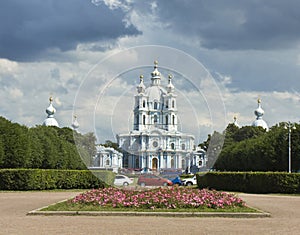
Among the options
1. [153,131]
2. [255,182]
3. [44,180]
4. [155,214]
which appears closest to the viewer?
[155,214]

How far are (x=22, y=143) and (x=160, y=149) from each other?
2905 cm

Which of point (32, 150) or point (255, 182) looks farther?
point (32, 150)

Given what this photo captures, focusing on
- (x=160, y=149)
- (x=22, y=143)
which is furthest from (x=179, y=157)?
(x=22, y=143)

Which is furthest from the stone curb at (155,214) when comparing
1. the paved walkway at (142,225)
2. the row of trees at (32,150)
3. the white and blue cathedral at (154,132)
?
the row of trees at (32,150)

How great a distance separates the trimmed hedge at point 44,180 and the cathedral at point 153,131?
15131 millimetres

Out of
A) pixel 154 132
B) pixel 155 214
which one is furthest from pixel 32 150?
pixel 155 214

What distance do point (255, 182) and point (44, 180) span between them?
54.3ft

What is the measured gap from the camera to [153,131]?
24.2 m

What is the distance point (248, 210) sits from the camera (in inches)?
842

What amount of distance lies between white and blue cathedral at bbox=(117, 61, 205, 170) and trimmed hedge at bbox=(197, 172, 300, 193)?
681 inches

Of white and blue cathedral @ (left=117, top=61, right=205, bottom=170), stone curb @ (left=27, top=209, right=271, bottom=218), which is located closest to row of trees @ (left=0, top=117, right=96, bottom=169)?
white and blue cathedral @ (left=117, top=61, right=205, bottom=170)

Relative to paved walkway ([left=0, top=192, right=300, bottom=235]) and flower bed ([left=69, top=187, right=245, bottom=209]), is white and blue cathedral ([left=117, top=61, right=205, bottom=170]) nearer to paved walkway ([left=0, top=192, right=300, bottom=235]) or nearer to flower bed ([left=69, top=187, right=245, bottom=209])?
flower bed ([left=69, top=187, right=245, bottom=209])

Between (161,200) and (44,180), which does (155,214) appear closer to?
(161,200)

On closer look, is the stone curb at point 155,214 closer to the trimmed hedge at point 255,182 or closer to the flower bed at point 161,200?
the flower bed at point 161,200
